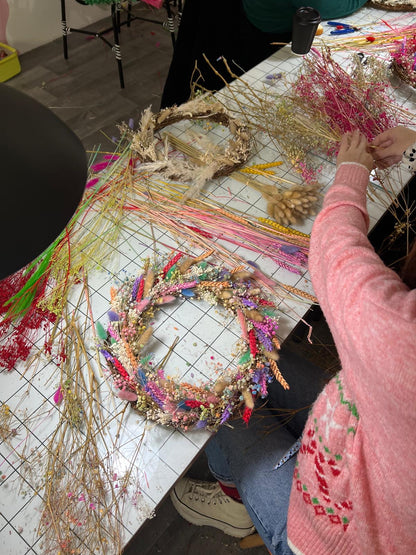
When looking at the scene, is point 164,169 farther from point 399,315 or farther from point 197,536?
point 197,536

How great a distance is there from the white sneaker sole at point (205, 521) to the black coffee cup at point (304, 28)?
74.2 inches

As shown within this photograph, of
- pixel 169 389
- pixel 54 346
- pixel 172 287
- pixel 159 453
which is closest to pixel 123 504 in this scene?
pixel 159 453

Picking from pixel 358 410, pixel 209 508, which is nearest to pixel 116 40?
pixel 209 508

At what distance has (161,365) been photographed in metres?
1.11

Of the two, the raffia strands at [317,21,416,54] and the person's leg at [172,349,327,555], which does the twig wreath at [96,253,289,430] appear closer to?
the person's leg at [172,349,327,555]

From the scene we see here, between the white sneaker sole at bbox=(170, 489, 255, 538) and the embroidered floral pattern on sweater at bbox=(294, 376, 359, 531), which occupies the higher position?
the embroidered floral pattern on sweater at bbox=(294, 376, 359, 531)

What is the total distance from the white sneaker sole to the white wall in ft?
10.8

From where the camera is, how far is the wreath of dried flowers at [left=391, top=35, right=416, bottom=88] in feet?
5.96

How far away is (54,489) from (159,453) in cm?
23

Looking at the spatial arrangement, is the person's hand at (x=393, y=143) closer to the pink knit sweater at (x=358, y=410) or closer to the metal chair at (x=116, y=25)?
the pink knit sweater at (x=358, y=410)

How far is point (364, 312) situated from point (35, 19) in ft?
11.8

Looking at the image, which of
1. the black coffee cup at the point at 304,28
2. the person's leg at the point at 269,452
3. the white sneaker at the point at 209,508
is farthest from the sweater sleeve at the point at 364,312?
the black coffee cup at the point at 304,28

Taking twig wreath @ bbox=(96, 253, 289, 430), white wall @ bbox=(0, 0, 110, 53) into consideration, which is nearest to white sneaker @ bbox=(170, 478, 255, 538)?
twig wreath @ bbox=(96, 253, 289, 430)

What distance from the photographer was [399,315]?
2.22 feet
